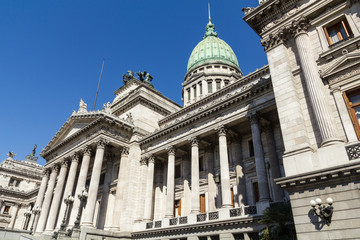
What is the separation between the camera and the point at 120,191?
28234mm

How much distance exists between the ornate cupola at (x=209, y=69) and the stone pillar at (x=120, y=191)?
22.2m

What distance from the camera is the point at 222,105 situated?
77.9ft

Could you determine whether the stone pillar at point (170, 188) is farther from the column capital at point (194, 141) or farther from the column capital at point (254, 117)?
the column capital at point (254, 117)

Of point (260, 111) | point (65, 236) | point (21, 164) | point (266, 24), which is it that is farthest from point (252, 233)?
point (21, 164)

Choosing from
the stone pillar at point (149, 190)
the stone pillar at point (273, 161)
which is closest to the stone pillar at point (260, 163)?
the stone pillar at point (273, 161)

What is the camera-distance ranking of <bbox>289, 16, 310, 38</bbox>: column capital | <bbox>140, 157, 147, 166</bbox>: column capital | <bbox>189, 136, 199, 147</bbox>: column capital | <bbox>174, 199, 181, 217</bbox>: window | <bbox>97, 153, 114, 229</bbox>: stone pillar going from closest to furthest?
<bbox>289, 16, 310, 38</bbox>: column capital
<bbox>189, 136, 199, 147</bbox>: column capital
<bbox>174, 199, 181, 217</bbox>: window
<bbox>97, 153, 114, 229</bbox>: stone pillar
<bbox>140, 157, 147, 166</bbox>: column capital

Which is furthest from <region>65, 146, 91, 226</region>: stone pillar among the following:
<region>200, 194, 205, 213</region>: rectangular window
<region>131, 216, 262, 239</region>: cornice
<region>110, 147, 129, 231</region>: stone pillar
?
<region>200, 194, 205, 213</region>: rectangular window

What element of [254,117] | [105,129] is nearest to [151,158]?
[105,129]

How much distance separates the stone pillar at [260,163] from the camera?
18531 millimetres

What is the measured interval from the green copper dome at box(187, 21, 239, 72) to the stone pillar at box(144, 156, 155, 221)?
30.6 metres

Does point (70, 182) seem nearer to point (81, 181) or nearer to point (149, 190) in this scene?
point (81, 181)

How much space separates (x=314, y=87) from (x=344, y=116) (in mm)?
1876

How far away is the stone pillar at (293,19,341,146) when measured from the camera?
37.5 feet

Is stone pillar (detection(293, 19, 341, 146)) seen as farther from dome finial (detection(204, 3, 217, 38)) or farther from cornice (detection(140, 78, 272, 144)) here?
dome finial (detection(204, 3, 217, 38))
